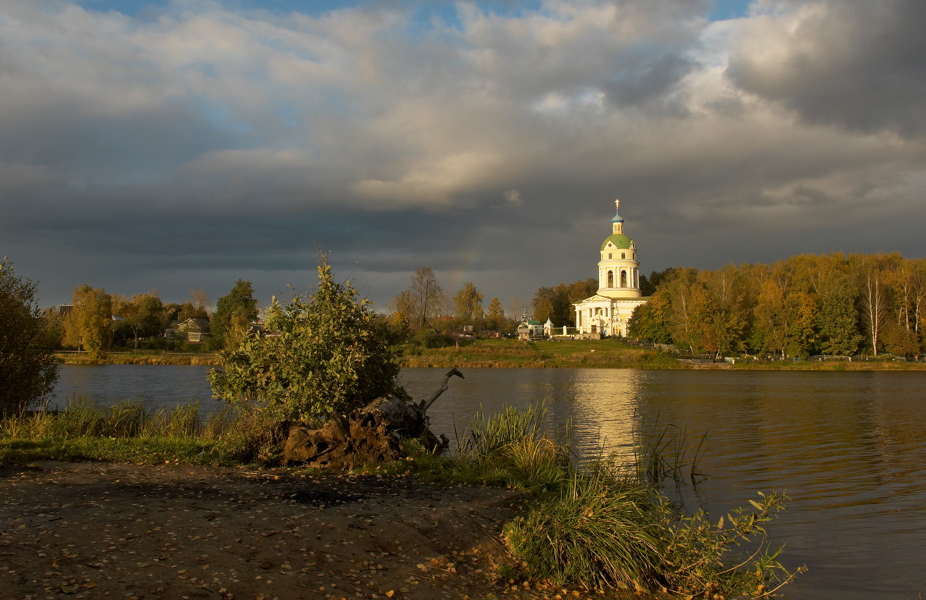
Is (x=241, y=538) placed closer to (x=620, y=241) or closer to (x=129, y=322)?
(x=129, y=322)

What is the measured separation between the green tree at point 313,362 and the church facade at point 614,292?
107968 mm

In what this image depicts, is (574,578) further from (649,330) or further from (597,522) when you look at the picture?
(649,330)

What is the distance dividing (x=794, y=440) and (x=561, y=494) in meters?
16.1

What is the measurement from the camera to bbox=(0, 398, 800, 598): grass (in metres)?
8.59

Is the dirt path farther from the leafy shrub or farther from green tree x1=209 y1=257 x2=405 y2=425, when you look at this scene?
the leafy shrub

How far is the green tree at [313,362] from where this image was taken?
13.8 meters

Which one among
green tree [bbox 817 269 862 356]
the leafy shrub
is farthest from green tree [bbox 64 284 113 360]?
green tree [bbox 817 269 862 356]

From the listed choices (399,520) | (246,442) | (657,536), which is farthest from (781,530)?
(246,442)

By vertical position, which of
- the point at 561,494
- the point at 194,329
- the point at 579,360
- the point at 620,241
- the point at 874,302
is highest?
the point at 620,241

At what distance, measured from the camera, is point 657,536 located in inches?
356

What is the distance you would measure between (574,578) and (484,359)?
70.4m

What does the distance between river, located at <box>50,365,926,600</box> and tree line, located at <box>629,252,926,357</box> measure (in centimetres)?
2510

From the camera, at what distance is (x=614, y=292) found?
131750 mm

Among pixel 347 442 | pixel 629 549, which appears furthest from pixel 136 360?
pixel 629 549
